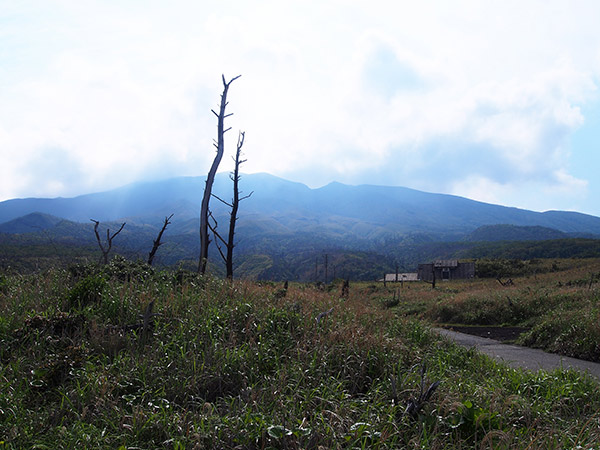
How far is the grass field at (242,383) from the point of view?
10.3 ft

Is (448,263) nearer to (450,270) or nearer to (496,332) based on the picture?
(450,270)

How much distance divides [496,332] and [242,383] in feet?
37.1

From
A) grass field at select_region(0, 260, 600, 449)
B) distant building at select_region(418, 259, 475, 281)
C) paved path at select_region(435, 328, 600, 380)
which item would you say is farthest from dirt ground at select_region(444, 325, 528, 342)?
distant building at select_region(418, 259, 475, 281)

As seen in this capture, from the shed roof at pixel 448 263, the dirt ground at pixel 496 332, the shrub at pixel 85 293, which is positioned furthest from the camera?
the shed roof at pixel 448 263

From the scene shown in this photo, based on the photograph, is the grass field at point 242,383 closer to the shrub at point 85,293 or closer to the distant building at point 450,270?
the shrub at point 85,293

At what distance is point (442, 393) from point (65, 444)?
325 centimetres

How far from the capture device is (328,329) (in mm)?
5457

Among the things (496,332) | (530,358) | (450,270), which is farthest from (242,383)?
(450,270)

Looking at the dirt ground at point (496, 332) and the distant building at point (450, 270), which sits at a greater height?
the dirt ground at point (496, 332)

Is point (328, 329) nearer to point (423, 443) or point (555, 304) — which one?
point (423, 443)

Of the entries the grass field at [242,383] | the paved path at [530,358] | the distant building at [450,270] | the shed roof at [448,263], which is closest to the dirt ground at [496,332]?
the paved path at [530,358]

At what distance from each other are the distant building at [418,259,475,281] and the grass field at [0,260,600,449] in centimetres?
5998

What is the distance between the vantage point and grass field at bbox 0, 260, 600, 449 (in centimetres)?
315

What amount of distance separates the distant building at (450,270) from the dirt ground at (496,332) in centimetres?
4962
